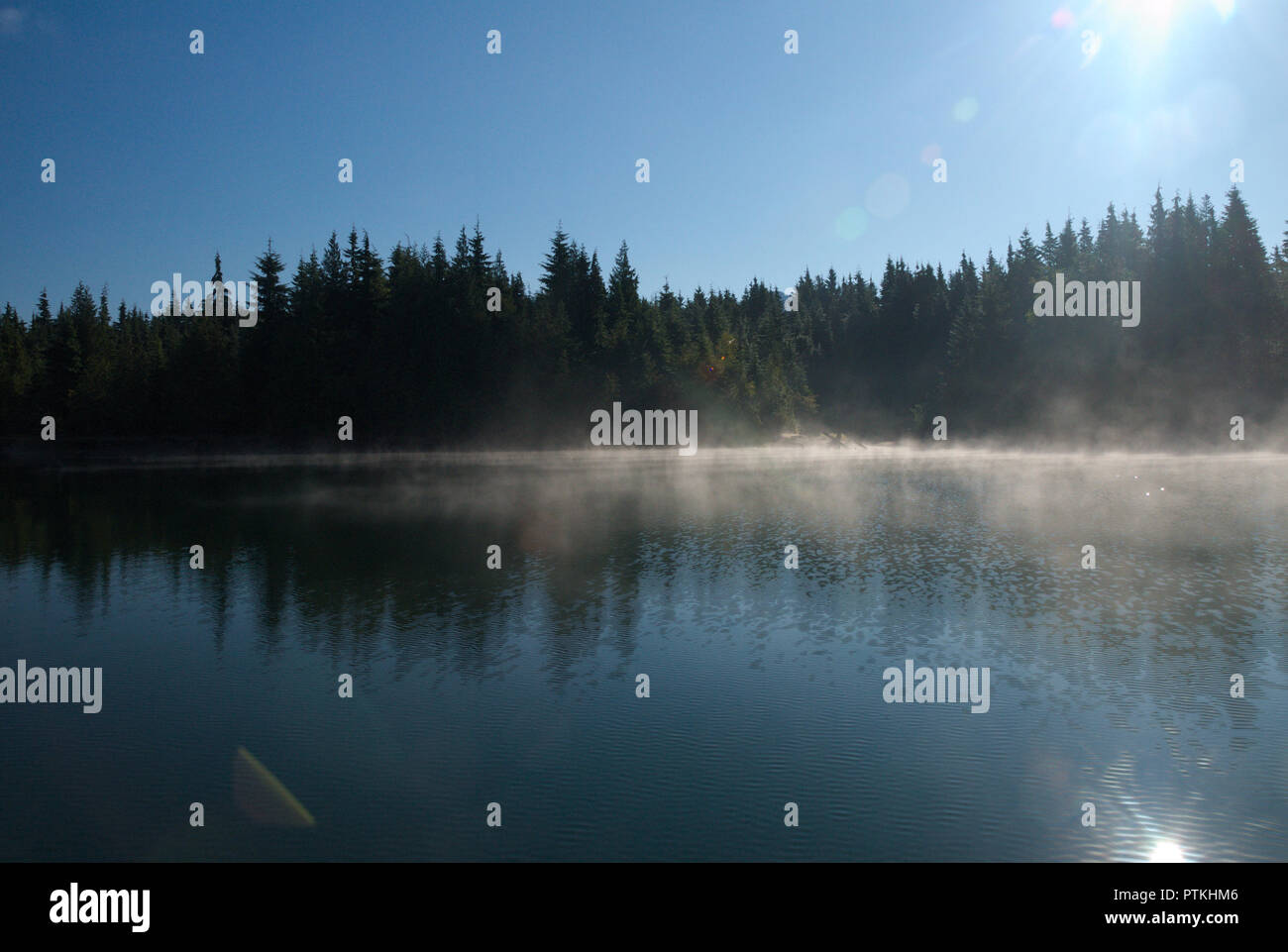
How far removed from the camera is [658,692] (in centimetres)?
1852

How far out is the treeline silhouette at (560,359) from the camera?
114 meters

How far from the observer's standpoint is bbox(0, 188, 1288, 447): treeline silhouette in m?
114

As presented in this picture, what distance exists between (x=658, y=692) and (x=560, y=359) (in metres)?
101

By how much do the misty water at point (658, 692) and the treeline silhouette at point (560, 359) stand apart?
7165 cm

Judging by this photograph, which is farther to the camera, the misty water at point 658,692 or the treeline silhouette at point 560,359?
the treeline silhouette at point 560,359

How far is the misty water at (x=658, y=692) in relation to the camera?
12.6 meters

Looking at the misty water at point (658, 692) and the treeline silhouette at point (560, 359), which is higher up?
the treeline silhouette at point (560, 359)

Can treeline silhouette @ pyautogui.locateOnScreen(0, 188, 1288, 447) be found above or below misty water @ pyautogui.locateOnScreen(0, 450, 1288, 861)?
above

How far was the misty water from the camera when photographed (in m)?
12.6

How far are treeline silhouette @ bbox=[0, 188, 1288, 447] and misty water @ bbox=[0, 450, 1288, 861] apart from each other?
71651 millimetres

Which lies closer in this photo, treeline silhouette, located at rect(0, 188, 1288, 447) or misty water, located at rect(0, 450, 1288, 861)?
misty water, located at rect(0, 450, 1288, 861)

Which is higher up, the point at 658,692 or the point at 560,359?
the point at 560,359
